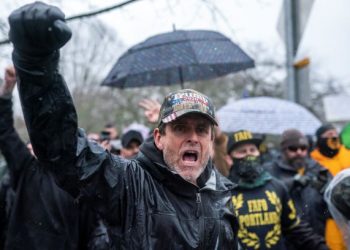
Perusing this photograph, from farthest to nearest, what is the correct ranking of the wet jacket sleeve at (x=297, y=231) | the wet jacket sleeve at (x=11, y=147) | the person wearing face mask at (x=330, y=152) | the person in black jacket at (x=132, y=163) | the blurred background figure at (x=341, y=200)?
the person wearing face mask at (x=330, y=152), the wet jacket sleeve at (x=297, y=231), the wet jacket sleeve at (x=11, y=147), the blurred background figure at (x=341, y=200), the person in black jacket at (x=132, y=163)

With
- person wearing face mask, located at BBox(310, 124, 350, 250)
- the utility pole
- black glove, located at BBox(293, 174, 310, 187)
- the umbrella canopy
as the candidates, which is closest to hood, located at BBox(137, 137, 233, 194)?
black glove, located at BBox(293, 174, 310, 187)

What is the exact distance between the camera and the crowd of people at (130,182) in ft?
6.89

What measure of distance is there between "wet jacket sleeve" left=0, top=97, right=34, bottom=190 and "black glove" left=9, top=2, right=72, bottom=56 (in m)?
2.23

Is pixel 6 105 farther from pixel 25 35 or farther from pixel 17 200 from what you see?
pixel 25 35

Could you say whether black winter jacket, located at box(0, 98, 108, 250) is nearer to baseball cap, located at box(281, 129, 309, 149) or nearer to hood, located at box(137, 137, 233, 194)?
hood, located at box(137, 137, 233, 194)

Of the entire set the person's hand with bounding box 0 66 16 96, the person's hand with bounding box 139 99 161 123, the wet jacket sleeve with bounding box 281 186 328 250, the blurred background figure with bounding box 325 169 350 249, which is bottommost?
the wet jacket sleeve with bounding box 281 186 328 250

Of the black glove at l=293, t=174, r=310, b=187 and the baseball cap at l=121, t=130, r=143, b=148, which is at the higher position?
the baseball cap at l=121, t=130, r=143, b=148

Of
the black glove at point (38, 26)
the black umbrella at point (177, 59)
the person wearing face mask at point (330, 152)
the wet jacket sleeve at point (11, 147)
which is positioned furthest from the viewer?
the person wearing face mask at point (330, 152)

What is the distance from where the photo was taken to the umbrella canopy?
6.87m

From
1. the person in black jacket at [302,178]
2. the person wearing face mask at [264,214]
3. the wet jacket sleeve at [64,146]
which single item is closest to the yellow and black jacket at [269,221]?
the person wearing face mask at [264,214]

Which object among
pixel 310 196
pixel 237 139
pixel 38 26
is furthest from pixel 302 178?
pixel 38 26

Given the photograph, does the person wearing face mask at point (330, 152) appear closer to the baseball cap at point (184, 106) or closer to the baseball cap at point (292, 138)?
the baseball cap at point (292, 138)

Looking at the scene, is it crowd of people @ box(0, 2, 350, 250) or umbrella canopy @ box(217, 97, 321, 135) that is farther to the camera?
umbrella canopy @ box(217, 97, 321, 135)

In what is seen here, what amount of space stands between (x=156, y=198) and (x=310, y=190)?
3099 mm
